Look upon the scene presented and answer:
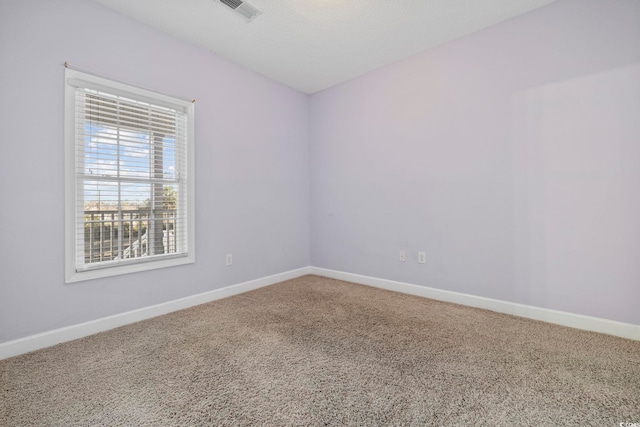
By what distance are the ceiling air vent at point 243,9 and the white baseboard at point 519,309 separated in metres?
2.94

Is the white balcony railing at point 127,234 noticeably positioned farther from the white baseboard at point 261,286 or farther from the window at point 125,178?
the white baseboard at point 261,286

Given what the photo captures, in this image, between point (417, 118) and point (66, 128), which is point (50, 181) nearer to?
point (66, 128)

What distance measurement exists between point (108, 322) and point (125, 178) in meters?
1.18

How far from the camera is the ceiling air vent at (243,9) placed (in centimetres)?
219

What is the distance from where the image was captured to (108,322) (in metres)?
2.23

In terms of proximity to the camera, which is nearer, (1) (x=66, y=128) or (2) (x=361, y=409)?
(2) (x=361, y=409)

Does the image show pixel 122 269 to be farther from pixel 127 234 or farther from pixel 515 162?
pixel 515 162

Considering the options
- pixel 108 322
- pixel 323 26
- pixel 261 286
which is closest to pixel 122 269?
pixel 108 322

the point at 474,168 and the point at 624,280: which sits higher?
the point at 474,168

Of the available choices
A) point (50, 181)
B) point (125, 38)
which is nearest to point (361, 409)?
point (50, 181)

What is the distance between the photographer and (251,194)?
333cm

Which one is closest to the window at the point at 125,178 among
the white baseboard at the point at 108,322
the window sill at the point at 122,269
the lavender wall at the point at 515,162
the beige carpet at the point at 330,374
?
the window sill at the point at 122,269

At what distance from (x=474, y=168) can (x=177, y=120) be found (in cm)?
292

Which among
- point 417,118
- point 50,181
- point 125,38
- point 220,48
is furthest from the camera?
point 417,118
